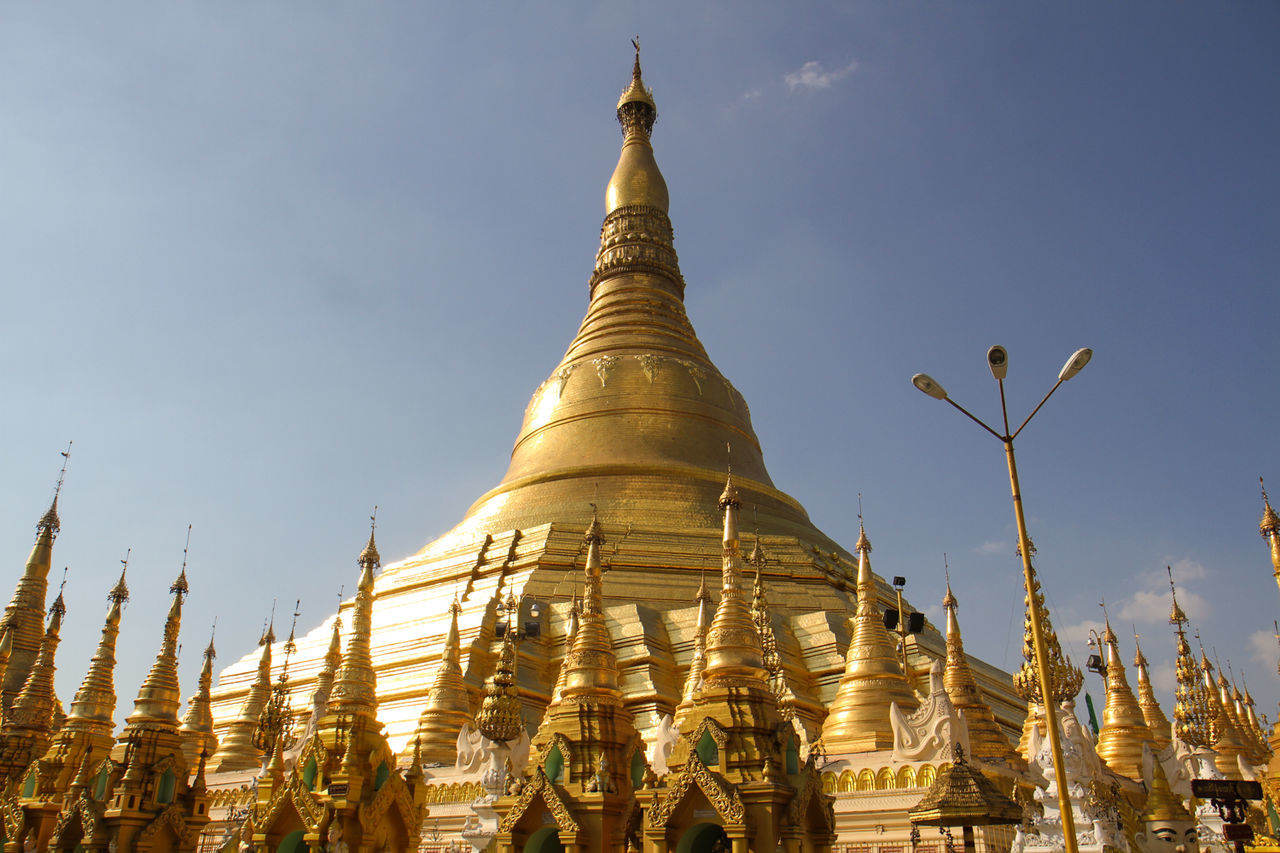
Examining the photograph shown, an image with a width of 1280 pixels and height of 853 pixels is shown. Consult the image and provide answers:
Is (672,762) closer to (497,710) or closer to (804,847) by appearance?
(804,847)

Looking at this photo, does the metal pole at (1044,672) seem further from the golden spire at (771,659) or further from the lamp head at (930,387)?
the golden spire at (771,659)

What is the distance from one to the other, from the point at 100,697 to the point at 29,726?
2.17m

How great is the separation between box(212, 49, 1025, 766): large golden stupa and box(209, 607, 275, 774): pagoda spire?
3.08 ft

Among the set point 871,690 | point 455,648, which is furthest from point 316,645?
point 871,690

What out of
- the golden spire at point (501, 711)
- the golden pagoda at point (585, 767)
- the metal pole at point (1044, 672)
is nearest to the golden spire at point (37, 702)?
the golden spire at point (501, 711)

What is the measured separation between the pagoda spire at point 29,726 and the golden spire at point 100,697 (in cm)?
181

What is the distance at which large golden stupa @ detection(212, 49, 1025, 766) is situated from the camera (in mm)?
19625

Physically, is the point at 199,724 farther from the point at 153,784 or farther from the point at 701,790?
the point at 701,790

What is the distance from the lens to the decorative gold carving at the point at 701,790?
7918mm

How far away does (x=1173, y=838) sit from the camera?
10.5 m

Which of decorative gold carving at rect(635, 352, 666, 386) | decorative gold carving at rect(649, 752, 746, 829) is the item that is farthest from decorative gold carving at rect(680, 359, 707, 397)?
decorative gold carving at rect(649, 752, 746, 829)

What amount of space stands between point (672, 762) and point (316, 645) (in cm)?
1749

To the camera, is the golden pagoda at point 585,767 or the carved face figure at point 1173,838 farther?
the carved face figure at point 1173,838

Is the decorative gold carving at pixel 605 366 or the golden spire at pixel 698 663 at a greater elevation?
the decorative gold carving at pixel 605 366
